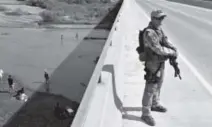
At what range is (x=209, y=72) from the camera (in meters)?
11.7

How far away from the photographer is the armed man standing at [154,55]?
6027mm

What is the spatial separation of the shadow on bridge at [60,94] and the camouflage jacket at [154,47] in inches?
604

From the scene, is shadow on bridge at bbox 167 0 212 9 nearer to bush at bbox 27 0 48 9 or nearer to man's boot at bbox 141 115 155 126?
bush at bbox 27 0 48 9

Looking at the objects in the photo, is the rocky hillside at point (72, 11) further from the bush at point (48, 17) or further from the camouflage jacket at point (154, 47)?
the camouflage jacket at point (154, 47)

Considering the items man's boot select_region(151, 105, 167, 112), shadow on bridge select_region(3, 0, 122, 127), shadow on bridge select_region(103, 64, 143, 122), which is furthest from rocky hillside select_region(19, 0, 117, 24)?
man's boot select_region(151, 105, 167, 112)

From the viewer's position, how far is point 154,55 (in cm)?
618

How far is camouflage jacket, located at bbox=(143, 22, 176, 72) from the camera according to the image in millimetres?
6000

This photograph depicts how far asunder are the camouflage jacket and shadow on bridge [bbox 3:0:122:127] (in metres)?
15.3

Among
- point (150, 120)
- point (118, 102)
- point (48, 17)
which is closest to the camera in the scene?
point (150, 120)

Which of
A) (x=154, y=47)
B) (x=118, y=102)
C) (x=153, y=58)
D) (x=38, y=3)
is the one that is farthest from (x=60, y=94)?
(x=38, y=3)

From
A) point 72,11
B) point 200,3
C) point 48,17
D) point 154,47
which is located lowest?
point 72,11

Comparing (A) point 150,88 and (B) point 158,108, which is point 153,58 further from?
(B) point 158,108

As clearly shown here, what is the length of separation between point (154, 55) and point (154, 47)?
211 millimetres

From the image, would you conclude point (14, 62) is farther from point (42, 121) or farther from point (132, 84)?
point (132, 84)
